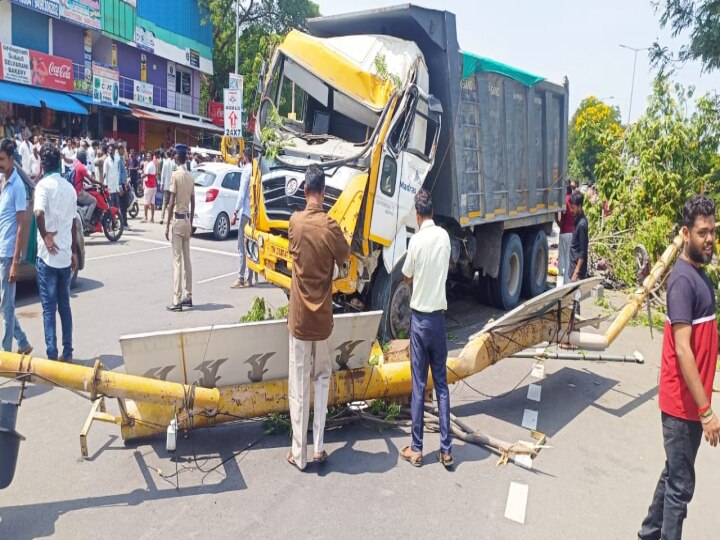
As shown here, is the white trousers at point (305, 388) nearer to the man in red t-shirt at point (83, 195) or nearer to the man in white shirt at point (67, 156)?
the man in red t-shirt at point (83, 195)

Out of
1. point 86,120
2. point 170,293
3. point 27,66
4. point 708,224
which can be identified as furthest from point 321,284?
point 86,120

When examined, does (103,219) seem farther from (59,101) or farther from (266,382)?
(59,101)

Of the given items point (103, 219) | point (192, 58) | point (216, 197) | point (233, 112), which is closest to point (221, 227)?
point (216, 197)

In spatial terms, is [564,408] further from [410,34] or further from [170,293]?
[170,293]

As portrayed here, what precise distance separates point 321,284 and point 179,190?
187 inches

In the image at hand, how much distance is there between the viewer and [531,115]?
1023 cm

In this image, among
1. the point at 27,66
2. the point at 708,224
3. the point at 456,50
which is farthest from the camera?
the point at 27,66

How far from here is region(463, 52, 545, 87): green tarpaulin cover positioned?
7938 mm

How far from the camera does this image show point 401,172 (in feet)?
22.6

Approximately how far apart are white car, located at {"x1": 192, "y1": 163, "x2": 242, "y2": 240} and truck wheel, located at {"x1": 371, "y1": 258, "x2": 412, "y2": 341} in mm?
8356

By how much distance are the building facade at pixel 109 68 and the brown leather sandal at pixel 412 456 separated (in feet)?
72.2

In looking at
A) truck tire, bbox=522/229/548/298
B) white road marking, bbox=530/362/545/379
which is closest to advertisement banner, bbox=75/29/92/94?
truck tire, bbox=522/229/548/298

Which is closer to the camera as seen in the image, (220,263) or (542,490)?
(542,490)

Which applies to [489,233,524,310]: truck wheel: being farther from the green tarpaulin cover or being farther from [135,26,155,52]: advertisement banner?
[135,26,155,52]: advertisement banner
